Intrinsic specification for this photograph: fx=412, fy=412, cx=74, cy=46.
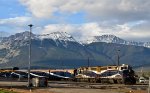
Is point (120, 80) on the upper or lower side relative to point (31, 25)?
lower

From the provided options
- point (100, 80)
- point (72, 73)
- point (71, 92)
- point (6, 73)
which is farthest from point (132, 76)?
point (6, 73)

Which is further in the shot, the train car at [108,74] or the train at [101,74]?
the train at [101,74]

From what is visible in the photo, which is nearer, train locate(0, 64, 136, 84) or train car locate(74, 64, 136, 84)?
train car locate(74, 64, 136, 84)

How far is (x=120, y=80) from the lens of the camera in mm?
A: 122375

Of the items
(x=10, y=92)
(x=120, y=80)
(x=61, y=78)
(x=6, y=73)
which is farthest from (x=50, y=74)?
(x=10, y=92)

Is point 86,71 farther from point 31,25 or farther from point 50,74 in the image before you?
point 31,25

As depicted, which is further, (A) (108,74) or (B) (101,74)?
(B) (101,74)

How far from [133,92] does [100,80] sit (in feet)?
197

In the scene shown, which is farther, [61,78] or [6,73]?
[6,73]

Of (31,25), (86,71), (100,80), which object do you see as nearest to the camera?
(31,25)

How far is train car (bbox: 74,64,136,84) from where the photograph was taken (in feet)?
397

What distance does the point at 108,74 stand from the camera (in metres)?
128

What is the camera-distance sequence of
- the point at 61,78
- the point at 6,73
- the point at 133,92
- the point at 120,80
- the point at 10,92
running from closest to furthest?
the point at 10,92 < the point at 133,92 < the point at 120,80 < the point at 61,78 < the point at 6,73

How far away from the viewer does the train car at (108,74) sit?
397ft
